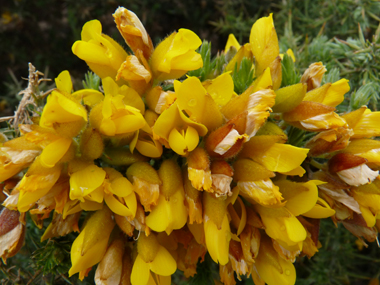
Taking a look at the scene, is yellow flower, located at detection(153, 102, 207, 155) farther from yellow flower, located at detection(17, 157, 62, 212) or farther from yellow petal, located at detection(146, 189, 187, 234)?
yellow flower, located at detection(17, 157, 62, 212)

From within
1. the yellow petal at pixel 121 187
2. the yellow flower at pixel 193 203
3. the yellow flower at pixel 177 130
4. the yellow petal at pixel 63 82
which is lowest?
the yellow flower at pixel 193 203

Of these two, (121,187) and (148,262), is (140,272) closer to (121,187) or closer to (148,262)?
(148,262)

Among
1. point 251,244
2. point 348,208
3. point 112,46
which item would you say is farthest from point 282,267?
point 112,46

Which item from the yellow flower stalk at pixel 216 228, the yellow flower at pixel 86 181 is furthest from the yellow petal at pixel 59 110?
the yellow flower stalk at pixel 216 228

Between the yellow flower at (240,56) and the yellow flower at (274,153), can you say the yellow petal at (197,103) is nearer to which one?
the yellow flower at (274,153)

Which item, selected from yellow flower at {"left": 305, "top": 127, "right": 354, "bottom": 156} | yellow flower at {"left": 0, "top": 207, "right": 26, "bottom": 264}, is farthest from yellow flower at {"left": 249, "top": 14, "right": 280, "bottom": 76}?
yellow flower at {"left": 0, "top": 207, "right": 26, "bottom": 264}

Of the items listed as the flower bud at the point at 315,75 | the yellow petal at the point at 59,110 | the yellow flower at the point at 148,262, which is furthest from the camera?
the flower bud at the point at 315,75

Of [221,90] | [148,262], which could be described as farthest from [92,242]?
[221,90]
